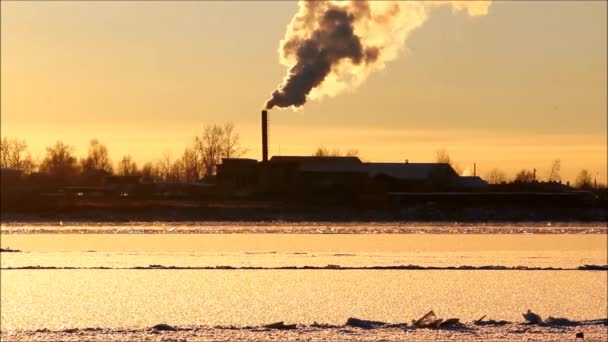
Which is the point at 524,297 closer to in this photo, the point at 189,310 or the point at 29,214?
the point at 189,310

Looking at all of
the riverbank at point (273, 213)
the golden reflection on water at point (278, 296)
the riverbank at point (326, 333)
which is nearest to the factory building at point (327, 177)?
the riverbank at point (273, 213)

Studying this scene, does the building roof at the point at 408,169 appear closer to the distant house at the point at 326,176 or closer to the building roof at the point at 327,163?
the distant house at the point at 326,176

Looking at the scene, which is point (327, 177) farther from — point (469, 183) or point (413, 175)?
point (469, 183)

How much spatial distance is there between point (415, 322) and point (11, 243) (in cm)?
2379

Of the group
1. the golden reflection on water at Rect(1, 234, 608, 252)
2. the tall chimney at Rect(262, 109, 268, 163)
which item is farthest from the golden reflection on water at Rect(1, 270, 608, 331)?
the tall chimney at Rect(262, 109, 268, 163)

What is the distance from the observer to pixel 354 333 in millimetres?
15203

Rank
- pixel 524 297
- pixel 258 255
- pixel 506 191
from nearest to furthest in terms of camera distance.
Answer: pixel 524 297 < pixel 258 255 < pixel 506 191

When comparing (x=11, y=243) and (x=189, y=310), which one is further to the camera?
(x=11, y=243)

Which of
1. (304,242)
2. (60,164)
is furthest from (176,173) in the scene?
(304,242)

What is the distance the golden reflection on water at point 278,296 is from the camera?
687 inches

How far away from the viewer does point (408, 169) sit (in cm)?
9619

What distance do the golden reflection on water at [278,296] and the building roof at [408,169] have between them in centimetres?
6862

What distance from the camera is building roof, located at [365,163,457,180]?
9394 centimetres

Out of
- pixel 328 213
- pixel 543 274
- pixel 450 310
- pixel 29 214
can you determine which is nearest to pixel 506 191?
pixel 328 213
